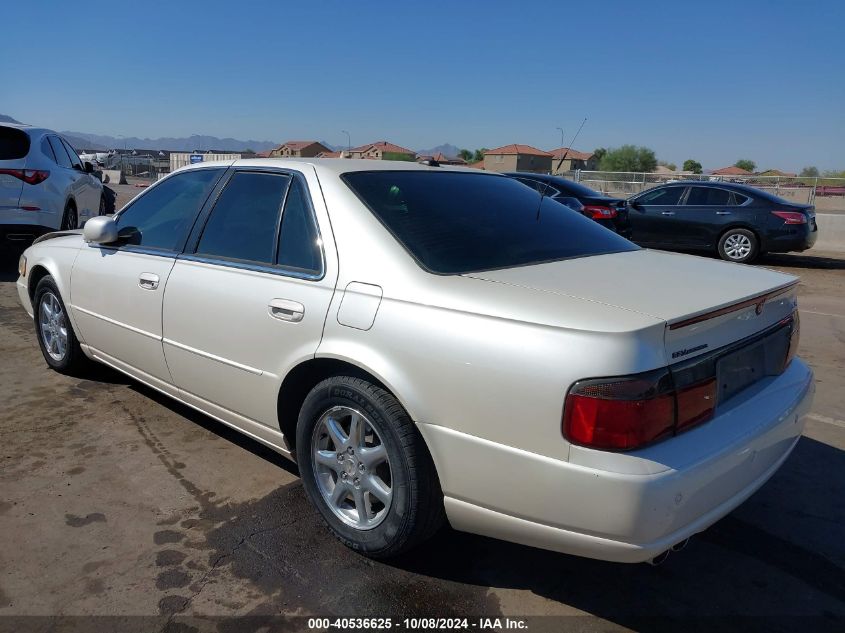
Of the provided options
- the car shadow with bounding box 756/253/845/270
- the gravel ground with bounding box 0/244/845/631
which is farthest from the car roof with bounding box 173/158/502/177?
the car shadow with bounding box 756/253/845/270

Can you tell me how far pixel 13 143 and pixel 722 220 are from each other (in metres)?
11.0

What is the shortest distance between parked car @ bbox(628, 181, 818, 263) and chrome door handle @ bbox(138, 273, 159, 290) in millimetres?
10382

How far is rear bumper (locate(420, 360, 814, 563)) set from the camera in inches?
79.0

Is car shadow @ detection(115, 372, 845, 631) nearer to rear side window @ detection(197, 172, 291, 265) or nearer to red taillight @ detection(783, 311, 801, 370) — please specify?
red taillight @ detection(783, 311, 801, 370)

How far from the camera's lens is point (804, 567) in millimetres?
2729

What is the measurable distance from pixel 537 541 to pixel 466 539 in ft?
2.47

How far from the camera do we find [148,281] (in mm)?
3639

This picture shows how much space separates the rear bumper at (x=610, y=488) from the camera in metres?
2.01

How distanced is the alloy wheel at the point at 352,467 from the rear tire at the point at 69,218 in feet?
24.9

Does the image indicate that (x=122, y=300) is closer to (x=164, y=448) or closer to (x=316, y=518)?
(x=164, y=448)

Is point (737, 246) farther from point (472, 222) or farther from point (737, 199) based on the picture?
point (472, 222)

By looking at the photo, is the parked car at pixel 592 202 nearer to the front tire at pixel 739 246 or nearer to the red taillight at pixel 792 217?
the front tire at pixel 739 246

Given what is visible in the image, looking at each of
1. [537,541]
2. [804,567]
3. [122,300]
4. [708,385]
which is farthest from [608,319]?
[122,300]

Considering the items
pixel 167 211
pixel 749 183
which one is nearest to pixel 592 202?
pixel 167 211
